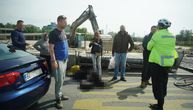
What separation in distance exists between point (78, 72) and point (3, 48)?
12.3 ft

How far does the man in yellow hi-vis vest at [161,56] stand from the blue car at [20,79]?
2.44m

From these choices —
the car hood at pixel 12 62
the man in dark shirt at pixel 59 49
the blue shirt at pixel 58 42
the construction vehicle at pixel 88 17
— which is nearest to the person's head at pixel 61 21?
the man in dark shirt at pixel 59 49

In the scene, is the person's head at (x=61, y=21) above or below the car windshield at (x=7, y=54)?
above

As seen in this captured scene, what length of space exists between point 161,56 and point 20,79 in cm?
297

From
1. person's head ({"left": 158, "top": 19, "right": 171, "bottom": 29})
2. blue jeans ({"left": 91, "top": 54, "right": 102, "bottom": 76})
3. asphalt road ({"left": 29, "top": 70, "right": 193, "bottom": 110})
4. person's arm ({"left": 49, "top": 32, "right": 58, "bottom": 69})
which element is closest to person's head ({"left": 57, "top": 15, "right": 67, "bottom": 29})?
person's arm ({"left": 49, "top": 32, "right": 58, "bottom": 69})

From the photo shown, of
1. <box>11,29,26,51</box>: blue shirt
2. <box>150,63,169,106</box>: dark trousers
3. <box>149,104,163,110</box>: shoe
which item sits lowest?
<box>149,104,163,110</box>: shoe

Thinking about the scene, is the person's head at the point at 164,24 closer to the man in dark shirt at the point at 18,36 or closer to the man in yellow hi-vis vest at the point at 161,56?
the man in yellow hi-vis vest at the point at 161,56

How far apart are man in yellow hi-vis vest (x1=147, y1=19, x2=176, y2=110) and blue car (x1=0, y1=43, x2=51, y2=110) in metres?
2.44

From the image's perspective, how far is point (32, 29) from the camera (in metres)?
85.1

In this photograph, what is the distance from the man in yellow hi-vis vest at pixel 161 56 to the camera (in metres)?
4.86

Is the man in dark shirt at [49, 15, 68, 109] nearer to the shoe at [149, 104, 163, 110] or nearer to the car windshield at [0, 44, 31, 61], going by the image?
the car windshield at [0, 44, 31, 61]

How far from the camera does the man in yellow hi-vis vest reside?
4.86 meters

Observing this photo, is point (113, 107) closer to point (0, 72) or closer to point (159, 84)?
point (159, 84)

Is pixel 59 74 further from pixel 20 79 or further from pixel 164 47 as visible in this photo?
pixel 164 47
